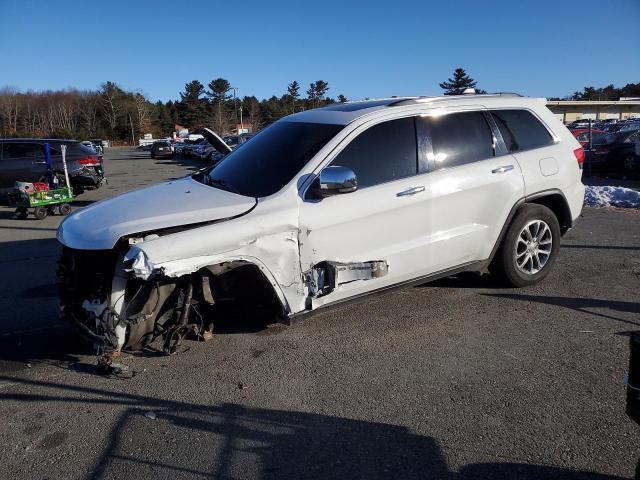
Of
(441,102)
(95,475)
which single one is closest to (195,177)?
(441,102)

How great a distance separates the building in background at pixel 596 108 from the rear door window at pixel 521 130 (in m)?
57.3

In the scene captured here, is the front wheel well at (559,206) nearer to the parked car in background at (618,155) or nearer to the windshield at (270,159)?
the windshield at (270,159)

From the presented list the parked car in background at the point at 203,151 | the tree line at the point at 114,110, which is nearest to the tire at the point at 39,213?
the parked car in background at the point at 203,151

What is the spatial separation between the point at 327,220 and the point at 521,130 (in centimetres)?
248

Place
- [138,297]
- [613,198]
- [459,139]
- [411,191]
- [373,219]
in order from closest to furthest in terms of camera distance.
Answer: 1. [138,297]
2. [373,219]
3. [411,191]
4. [459,139]
5. [613,198]

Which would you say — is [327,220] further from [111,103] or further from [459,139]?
[111,103]

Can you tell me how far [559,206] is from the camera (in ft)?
18.0

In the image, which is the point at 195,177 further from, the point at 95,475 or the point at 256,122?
the point at 256,122

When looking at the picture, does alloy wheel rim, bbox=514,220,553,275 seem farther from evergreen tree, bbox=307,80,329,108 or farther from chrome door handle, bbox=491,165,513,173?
evergreen tree, bbox=307,80,329,108

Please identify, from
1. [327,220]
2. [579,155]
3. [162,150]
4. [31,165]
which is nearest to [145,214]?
[327,220]

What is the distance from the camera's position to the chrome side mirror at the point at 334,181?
385 centimetres

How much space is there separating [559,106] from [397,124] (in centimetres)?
6344

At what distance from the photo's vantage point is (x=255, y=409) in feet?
10.8

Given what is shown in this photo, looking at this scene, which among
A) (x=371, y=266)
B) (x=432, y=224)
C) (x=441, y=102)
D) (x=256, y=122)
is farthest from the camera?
(x=256, y=122)
